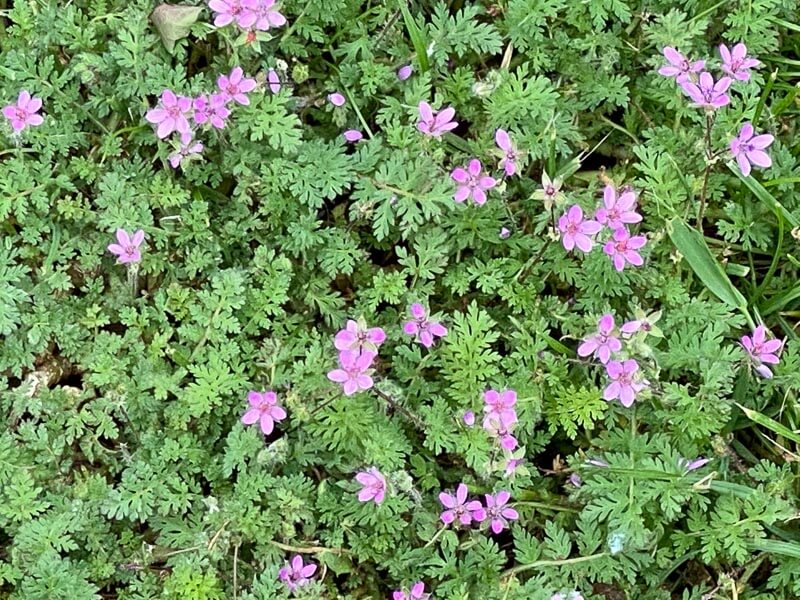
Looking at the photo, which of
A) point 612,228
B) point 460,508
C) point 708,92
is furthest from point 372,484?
point 708,92

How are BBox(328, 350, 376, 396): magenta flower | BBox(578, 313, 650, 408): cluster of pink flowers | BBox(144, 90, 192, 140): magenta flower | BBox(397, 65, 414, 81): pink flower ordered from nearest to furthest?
1. BBox(328, 350, 376, 396): magenta flower
2. BBox(578, 313, 650, 408): cluster of pink flowers
3. BBox(144, 90, 192, 140): magenta flower
4. BBox(397, 65, 414, 81): pink flower

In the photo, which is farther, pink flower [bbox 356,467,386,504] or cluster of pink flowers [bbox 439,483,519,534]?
cluster of pink flowers [bbox 439,483,519,534]

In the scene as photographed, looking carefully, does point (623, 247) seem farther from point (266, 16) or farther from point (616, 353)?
point (266, 16)

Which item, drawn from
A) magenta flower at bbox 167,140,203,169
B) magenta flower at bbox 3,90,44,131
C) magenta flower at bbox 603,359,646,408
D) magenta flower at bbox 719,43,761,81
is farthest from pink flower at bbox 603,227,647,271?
magenta flower at bbox 3,90,44,131

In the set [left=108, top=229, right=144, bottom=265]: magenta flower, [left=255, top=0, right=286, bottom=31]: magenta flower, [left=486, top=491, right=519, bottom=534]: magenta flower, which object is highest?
[left=255, top=0, right=286, bottom=31]: magenta flower

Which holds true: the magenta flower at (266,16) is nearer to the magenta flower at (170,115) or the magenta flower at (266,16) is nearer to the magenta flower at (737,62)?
the magenta flower at (170,115)

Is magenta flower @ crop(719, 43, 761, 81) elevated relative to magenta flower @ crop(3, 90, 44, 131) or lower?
elevated

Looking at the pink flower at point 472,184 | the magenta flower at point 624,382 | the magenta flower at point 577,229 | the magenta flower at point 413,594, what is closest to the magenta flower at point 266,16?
the pink flower at point 472,184

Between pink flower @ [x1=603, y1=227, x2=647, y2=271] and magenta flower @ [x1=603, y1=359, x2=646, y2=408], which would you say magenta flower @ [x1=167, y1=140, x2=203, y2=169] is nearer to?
pink flower @ [x1=603, y1=227, x2=647, y2=271]
